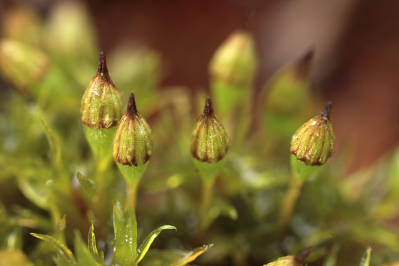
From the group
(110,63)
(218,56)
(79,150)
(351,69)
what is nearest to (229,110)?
(218,56)

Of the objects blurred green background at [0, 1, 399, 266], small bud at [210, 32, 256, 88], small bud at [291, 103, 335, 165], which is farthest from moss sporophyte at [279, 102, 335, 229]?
small bud at [210, 32, 256, 88]

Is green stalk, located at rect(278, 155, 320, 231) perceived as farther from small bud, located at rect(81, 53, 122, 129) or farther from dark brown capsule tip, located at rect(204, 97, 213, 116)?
small bud, located at rect(81, 53, 122, 129)

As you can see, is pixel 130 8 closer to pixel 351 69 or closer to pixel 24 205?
pixel 351 69

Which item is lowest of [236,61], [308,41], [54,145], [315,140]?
[315,140]

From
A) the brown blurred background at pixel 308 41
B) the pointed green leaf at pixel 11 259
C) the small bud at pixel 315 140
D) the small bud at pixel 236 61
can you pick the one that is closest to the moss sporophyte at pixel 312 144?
the small bud at pixel 315 140

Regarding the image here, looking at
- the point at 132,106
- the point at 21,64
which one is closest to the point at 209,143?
the point at 132,106

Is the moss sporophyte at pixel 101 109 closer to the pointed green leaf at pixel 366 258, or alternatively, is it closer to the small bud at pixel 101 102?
the small bud at pixel 101 102

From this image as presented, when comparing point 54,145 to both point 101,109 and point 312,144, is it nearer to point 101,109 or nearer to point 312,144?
point 101,109
